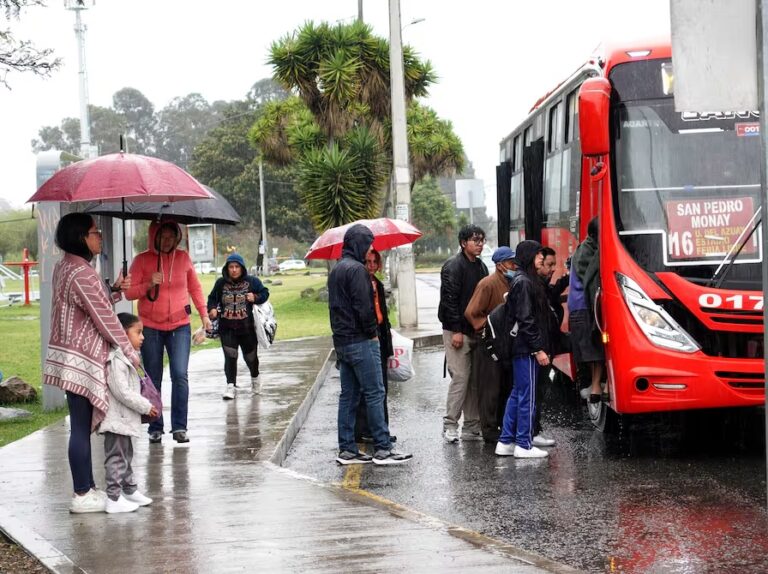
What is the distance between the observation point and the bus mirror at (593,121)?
30.6 feet

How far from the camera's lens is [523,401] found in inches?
388

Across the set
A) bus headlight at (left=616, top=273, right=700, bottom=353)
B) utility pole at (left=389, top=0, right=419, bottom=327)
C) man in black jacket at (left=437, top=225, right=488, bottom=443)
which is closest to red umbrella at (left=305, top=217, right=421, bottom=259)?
man in black jacket at (left=437, top=225, right=488, bottom=443)

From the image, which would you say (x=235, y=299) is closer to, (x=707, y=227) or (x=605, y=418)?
(x=605, y=418)

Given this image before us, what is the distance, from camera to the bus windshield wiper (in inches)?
371

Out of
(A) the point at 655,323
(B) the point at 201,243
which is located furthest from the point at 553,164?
(B) the point at 201,243

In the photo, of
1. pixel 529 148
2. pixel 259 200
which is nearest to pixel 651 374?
pixel 529 148

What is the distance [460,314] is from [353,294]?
157 cm

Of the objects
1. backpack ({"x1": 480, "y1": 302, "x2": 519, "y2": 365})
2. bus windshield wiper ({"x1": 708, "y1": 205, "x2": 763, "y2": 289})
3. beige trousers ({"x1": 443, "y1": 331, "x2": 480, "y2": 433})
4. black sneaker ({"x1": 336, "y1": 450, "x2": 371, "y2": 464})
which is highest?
bus windshield wiper ({"x1": 708, "y1": 205, "x2": 763, "y2": 289})

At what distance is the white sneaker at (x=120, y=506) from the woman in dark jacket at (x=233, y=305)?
606 centimetres

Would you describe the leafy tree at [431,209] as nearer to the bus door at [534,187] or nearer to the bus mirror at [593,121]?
the bus door at [534,187]

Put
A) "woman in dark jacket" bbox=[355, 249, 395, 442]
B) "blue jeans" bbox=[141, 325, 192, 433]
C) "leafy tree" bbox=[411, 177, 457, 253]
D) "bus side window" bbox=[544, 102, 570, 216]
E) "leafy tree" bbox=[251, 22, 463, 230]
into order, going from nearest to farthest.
A: "blue jeans" bbox=[141, 325, 192, 433] → "woman in dark jacket" bbox=[355, 249, 395, 442] → "bus side window" bbox=[544, 102, 570, 216] → "leafy tree" bbox=[251, 22, 463, 230] → "leafy tree" bbox=[411, 177, 457, 253]

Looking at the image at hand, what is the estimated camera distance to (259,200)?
8794 cm

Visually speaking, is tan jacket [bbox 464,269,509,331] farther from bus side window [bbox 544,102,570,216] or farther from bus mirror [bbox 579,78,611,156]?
bus side window [bbox 544,102,570,216]

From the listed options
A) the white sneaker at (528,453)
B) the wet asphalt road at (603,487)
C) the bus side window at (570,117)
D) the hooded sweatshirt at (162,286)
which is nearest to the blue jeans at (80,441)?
the wet asphalt road at (603,487)
